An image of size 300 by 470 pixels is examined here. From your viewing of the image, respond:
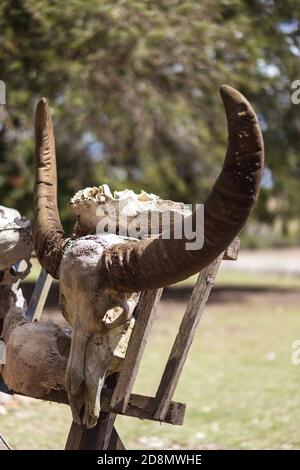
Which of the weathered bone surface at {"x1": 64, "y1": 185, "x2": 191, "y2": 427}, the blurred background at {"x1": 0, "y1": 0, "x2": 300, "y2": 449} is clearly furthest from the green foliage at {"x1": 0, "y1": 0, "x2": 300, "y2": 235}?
the weathered bone surface at {"x1": 64, "y1": 185, "x2": 191, "y2": 427}

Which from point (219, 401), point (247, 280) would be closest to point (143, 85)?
point (219, 401)

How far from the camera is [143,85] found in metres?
11.9

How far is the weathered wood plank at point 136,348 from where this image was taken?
2980 mm

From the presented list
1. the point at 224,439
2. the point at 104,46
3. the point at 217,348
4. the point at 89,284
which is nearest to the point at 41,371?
the point at 89,284

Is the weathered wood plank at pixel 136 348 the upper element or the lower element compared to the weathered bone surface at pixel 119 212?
lower

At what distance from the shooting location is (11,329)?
3.30m

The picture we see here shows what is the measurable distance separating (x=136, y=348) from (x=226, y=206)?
95 centimetres

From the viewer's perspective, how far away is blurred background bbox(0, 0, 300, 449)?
21.5 ft

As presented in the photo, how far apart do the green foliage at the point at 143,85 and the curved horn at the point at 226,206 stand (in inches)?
272

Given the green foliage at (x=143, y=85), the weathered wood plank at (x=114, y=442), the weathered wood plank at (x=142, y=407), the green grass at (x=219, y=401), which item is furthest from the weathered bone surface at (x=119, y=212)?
the green foliage at (x=143, y=85)

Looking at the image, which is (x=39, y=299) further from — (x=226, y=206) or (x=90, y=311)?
(x=226, y=206)

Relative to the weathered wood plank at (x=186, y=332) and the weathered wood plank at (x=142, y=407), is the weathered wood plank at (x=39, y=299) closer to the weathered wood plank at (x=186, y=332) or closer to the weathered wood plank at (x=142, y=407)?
the weathered wood plank at (x=142, y=407)

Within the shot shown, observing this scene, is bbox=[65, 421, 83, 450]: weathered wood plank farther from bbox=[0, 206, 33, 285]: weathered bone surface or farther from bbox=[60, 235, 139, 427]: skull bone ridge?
bbox=[0, 206, 33, 285]: weathered bone surface

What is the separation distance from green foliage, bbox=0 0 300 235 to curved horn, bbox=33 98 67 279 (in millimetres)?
5873
